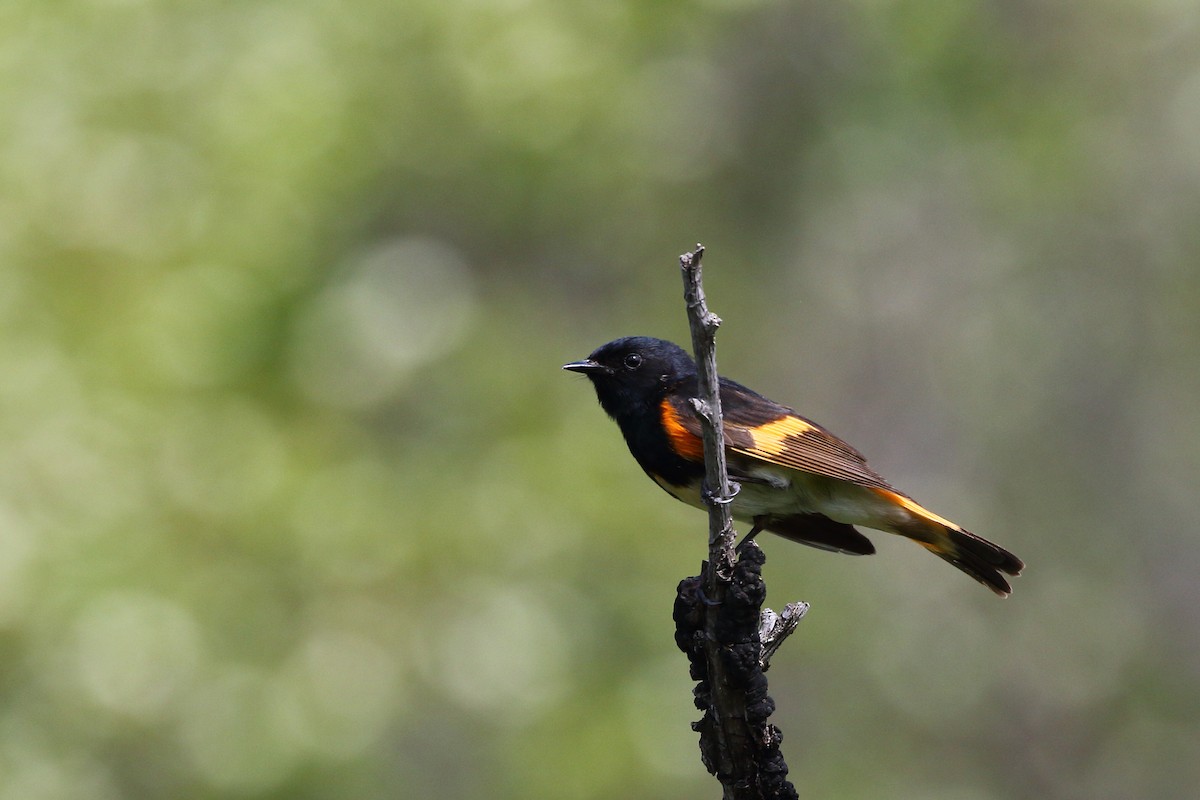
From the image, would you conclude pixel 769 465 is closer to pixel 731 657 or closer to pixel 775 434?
A: pixel 775 434

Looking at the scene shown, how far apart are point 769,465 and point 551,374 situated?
414 cm

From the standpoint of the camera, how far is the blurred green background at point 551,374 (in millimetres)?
6668

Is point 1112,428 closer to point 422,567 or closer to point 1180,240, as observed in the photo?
point 1180,240

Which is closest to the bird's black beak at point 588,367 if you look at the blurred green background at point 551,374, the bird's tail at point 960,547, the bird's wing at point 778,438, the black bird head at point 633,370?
the black bird head at point 633,370

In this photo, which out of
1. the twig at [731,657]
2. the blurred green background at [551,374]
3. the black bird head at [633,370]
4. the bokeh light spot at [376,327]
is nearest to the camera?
the twig at [731,657]

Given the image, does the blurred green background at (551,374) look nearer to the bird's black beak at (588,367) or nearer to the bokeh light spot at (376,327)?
the bokeh light spot at (376,327)

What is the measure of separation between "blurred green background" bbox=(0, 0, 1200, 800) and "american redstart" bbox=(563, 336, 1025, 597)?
8.39 feet

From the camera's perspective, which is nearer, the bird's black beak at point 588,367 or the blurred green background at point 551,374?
the bird's black beak at point 588,367

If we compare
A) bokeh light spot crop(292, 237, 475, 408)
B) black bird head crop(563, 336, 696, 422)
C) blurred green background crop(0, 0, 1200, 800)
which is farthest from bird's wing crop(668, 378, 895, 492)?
bokeh light spot crop(292, 237, 475, 408)

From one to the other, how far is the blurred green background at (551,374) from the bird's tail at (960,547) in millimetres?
2790

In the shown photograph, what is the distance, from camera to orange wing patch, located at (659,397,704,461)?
3953mm

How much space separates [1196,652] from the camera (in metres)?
9.74

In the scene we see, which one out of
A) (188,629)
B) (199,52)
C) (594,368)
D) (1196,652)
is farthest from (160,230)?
(1196,652)

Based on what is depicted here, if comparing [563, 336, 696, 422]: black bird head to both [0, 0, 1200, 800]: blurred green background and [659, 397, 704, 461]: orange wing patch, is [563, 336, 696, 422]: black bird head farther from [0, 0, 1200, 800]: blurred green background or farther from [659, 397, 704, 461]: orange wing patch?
[0, 0, 1200, 800]: blurred green background
